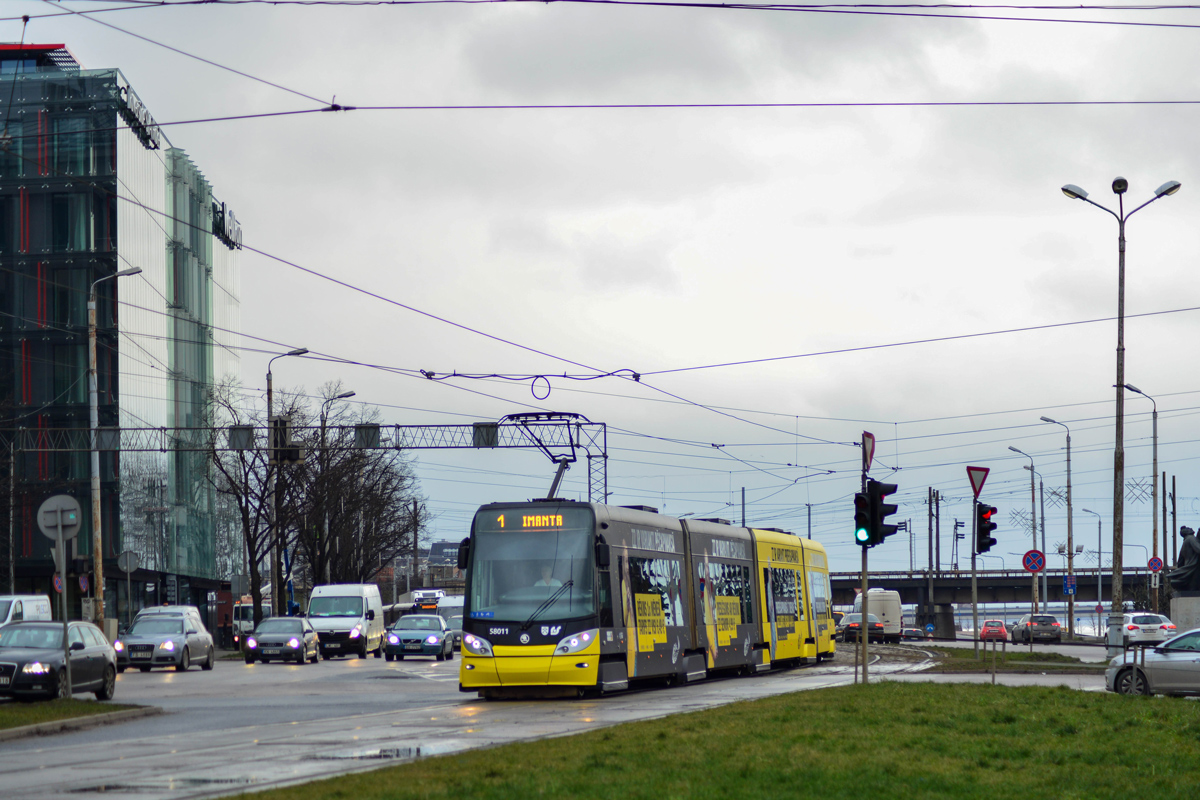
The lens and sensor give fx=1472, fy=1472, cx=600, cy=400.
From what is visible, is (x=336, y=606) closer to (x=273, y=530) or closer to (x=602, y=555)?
(x=273, y=530)

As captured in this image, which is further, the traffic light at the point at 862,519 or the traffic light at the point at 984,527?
the traffic light at the point at 984,527

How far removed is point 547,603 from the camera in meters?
22.9

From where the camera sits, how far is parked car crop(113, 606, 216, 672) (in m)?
38.7

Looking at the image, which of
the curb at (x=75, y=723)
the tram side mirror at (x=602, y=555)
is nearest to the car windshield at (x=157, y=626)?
the curb at (x=75, y=723)

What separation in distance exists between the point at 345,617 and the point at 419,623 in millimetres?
3673

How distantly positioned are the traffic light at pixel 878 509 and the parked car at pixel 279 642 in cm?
2595

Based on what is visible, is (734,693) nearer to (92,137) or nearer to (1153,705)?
(1153,705)

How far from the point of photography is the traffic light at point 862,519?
22406 mm

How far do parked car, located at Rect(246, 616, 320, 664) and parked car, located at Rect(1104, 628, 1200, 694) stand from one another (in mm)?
27193

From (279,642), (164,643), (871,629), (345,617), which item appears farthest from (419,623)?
(871,629)

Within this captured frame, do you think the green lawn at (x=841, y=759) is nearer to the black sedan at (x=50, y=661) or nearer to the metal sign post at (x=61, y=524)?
the metal sign post at (x=61, y=524)

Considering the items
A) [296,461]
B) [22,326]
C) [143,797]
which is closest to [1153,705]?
[143,797]

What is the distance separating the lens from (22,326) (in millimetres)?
60875

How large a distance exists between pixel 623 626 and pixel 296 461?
16.3 m
